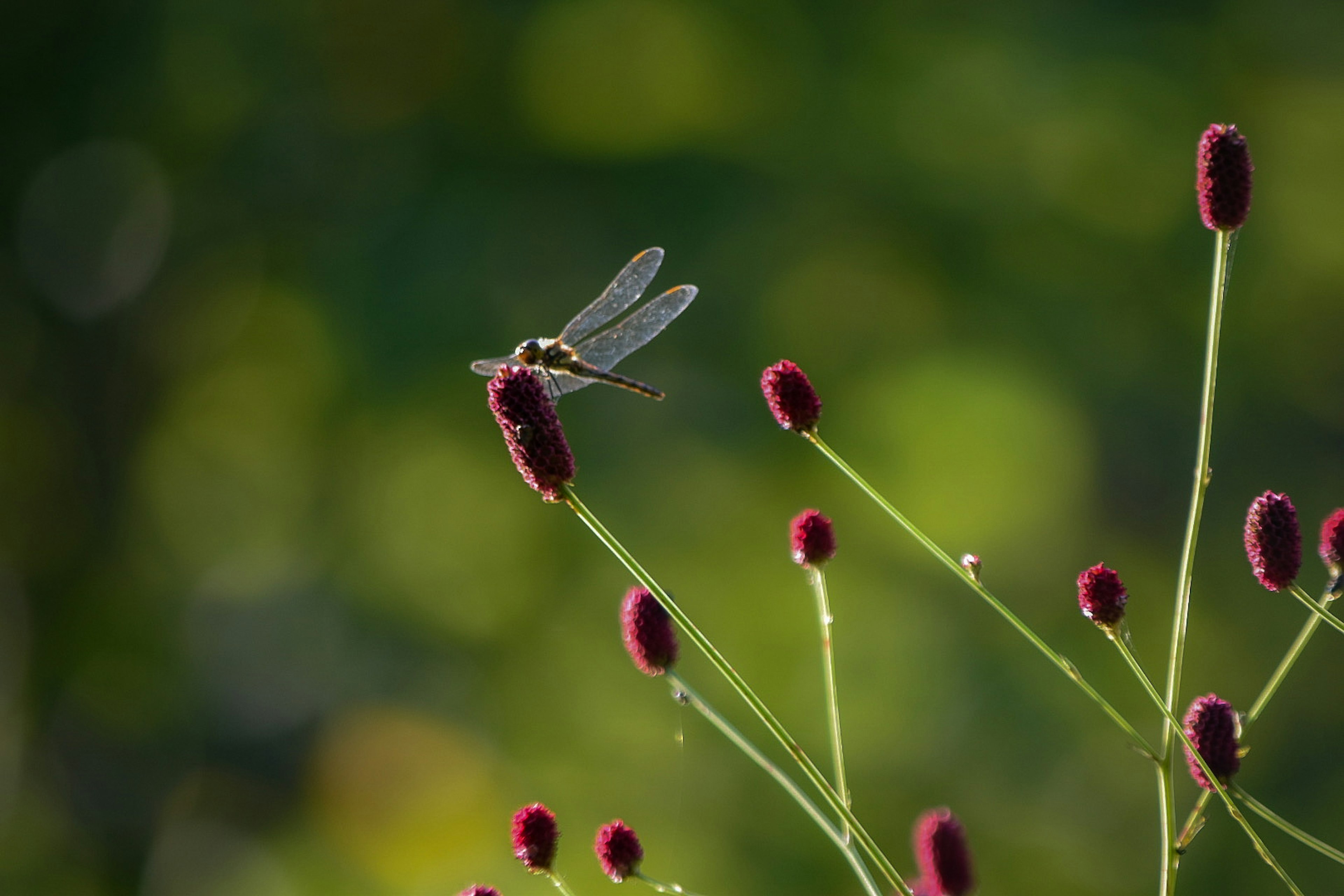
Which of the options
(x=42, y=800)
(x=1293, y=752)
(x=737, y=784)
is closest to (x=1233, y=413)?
(x=1293, y=752)

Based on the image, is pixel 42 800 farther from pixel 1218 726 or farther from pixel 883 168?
pixel 1218 726

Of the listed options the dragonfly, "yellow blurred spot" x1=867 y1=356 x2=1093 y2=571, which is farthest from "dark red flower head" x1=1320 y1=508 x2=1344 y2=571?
"yellow blurred spot" x1=867 y1=356 x2=1093 y2=571

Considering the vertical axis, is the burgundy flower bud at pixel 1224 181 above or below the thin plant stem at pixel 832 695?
above

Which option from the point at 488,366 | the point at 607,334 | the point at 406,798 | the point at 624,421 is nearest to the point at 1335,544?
the point at 488,366

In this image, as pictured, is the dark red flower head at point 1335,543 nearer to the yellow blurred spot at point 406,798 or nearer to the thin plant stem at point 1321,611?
the thin plant stem at point 1321,611

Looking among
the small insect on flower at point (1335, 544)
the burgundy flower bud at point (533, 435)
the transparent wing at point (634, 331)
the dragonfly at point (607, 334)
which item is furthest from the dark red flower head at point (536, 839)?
the transparent wing at point (634, 331)

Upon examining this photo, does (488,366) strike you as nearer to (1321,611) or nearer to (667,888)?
(667,888)
